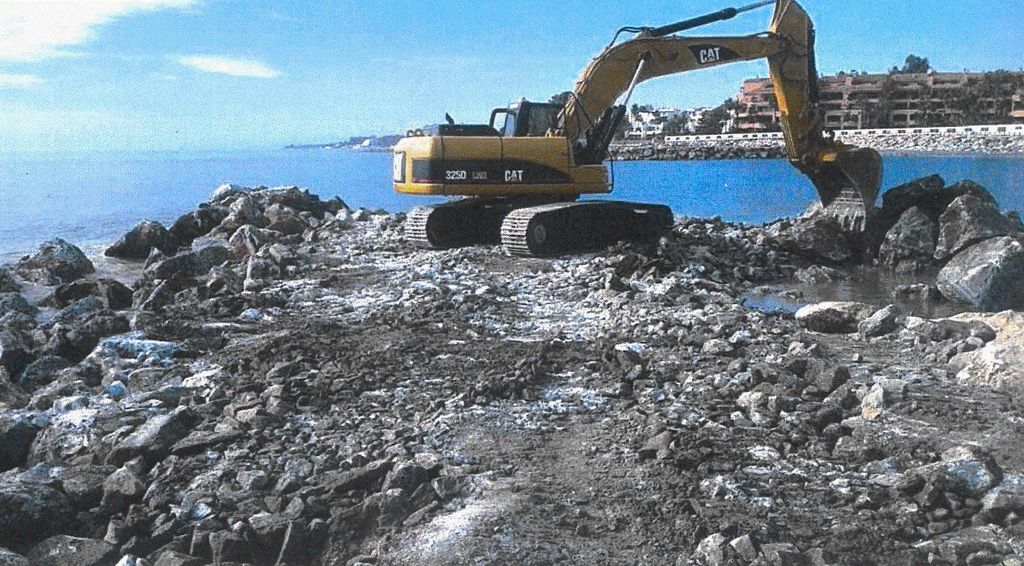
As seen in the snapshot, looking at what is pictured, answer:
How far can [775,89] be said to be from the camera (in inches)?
610

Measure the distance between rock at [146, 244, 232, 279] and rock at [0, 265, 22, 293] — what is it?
2.14 m

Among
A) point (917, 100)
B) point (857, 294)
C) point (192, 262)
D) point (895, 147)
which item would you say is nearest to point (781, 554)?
point (857, 294)

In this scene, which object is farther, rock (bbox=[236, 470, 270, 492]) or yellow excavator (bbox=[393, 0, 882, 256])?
yellow excavator (bbox=[393, 0, 882, 256])

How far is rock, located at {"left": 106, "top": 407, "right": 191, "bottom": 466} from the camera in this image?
586 cm

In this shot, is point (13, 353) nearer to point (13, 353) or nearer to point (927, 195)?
point (13, 353)

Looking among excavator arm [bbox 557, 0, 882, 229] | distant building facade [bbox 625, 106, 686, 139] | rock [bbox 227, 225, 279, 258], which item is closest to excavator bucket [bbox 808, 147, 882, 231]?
excavator arm [bbox 557, 0, 882, 229]

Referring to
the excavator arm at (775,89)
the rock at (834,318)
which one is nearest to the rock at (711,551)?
the rock at (834,318)

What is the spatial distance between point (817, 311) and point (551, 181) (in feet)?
18.9

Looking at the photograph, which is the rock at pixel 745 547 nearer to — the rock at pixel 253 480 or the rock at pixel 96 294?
the rock at pixel 253 480

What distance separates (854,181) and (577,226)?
15.9 ft

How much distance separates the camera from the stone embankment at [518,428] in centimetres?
464

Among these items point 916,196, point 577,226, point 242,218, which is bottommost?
point 242,218

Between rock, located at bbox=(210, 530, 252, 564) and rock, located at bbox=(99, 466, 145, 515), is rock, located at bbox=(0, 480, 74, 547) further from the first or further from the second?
rock, located at bbox=(210, 530, 252, 564)

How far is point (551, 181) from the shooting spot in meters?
13.9
